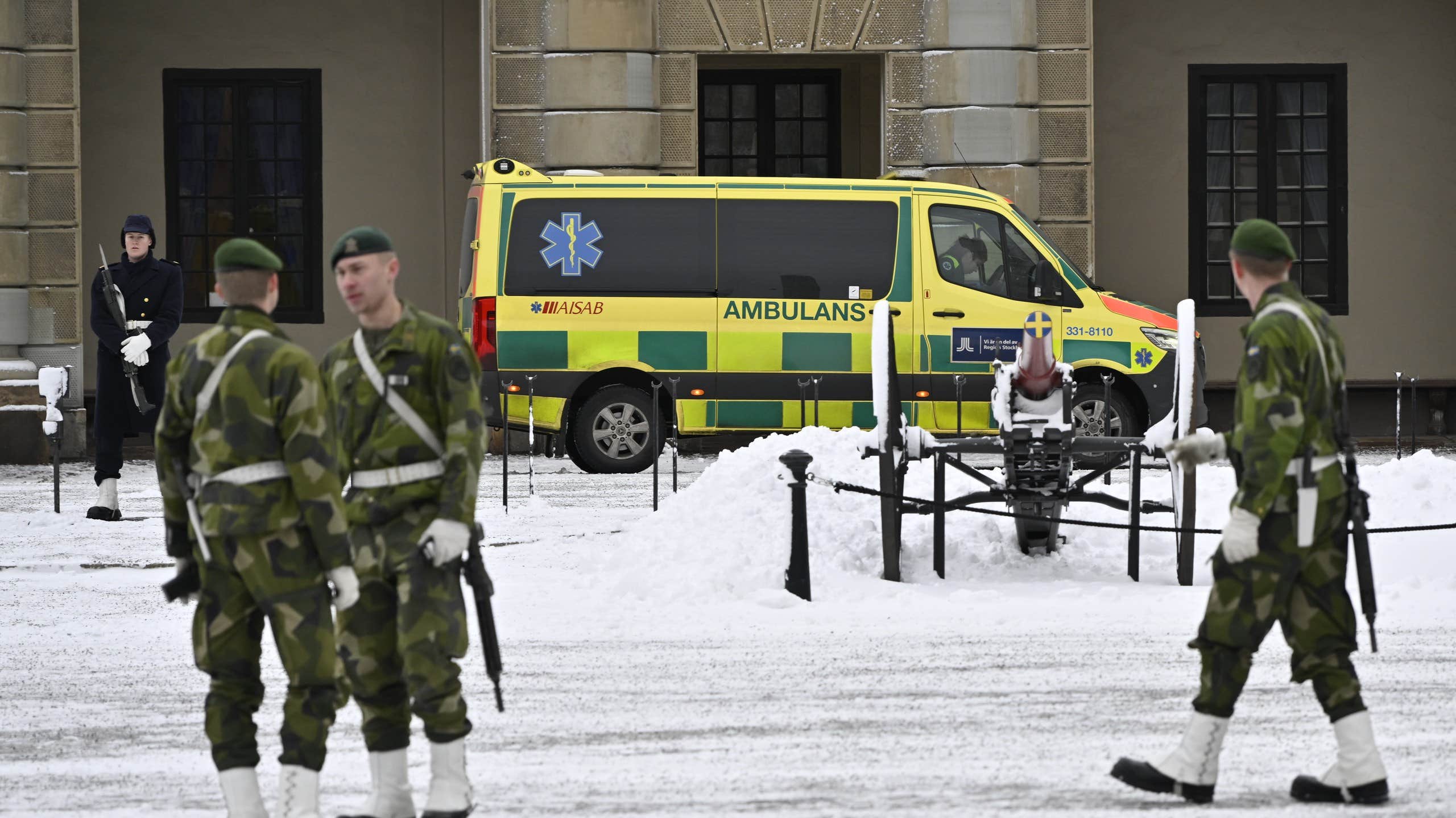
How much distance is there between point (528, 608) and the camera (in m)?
9.94

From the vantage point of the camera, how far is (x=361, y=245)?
5.70m

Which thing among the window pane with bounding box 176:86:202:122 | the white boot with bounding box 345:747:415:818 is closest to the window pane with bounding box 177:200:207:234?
the window pane with bounding box 176:86:202:122

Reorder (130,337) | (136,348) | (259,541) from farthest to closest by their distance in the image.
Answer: (130,337)
(136,348)
(259,541)

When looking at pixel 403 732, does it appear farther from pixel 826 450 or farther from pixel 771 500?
pixel 826 450

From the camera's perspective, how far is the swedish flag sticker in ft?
36.3

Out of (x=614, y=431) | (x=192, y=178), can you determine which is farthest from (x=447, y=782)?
(x=192, y=178)

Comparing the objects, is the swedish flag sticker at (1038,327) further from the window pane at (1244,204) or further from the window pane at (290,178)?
the window pane at (290,178)

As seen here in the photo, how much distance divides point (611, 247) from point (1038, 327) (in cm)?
630

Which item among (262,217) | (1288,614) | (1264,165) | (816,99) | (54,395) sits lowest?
(1288,614)

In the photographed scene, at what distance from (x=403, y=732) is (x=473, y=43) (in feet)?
53.8

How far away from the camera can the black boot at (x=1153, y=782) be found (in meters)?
6.01

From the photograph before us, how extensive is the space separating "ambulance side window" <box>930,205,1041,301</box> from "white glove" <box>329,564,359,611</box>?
1170 centimetres

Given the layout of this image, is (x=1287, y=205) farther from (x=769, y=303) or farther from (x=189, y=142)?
(x=189, y=142)

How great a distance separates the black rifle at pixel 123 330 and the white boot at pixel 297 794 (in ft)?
26.6
